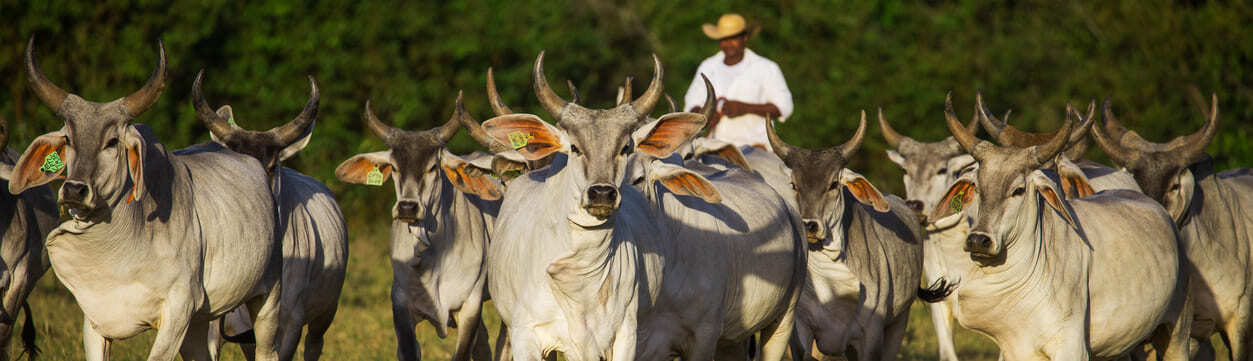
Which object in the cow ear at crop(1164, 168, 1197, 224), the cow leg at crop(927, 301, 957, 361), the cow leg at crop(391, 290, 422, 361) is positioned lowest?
the cow leg at crop(391, 290, 422, 361)

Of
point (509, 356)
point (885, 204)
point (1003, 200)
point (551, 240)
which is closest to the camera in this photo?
point (551, 240)

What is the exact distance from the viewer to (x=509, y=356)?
911 centimetres

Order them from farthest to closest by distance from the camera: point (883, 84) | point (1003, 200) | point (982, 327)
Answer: point (883, 84)
point (982, 327)
point (1003, 200)

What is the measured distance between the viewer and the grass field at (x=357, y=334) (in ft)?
32.3

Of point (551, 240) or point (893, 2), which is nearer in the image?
point (551, 240)

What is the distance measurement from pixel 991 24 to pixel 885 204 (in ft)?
47.7

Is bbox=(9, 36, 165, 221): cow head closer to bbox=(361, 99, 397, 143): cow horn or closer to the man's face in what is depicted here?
bbox=(361, 99, 397, 143): cow horn

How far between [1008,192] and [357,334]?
6.06 metres

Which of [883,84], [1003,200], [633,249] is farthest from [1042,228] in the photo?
[883,84]

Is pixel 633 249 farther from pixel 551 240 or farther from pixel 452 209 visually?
pixel 452 209

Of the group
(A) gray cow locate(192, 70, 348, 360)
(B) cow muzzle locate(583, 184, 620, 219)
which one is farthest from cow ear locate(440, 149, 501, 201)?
(B) cow muzzle locate(583, 184, 620, 219)

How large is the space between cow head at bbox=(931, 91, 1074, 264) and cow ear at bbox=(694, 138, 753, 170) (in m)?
2.35

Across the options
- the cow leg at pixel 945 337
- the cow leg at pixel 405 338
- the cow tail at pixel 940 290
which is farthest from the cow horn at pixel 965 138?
the cow leg at pixel 405 338

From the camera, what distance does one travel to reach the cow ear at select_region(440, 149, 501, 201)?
9078 mm
